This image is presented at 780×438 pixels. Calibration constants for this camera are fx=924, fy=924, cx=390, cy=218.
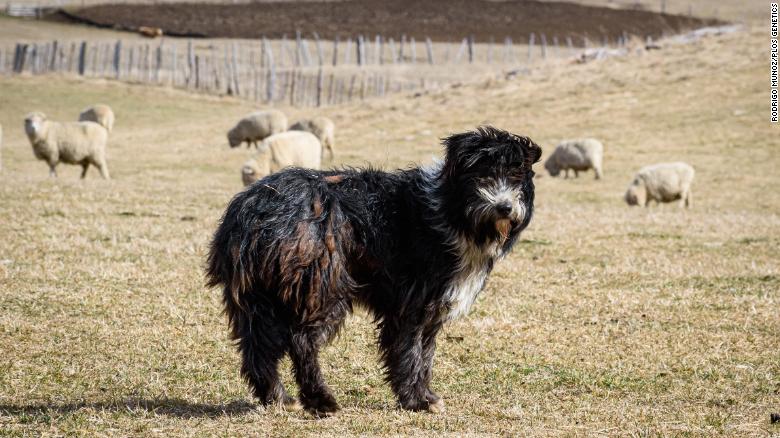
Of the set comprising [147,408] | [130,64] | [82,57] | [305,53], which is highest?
[305,53]

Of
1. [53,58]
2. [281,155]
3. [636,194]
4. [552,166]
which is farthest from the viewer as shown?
[53,58]

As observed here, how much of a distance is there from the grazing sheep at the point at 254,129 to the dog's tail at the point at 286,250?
3006 cm

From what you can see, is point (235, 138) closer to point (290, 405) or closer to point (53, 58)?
point (53, 58)

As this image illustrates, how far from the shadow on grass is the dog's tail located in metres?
0.79

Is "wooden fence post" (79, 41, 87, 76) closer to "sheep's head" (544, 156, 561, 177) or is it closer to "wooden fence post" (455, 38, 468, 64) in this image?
"wooden fence post" (455, 38, 468, 64)

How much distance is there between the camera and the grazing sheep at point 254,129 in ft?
118

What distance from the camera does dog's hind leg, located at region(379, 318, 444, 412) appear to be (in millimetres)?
6293

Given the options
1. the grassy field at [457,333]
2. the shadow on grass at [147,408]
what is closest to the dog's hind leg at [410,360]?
the grassy field at [457,333]

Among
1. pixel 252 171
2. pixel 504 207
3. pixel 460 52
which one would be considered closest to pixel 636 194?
pixel 252 171

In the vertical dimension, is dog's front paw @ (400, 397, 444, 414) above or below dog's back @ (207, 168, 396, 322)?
below

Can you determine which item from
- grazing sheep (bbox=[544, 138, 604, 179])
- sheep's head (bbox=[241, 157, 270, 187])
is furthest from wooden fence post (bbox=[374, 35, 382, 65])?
sheep's head (bbox=[241, 157, 270, 187])

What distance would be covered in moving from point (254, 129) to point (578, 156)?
504 inches

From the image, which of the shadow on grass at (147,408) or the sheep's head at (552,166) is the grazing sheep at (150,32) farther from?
the shadow on grass at (147,408)

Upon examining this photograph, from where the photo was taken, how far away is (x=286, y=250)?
5801mm
